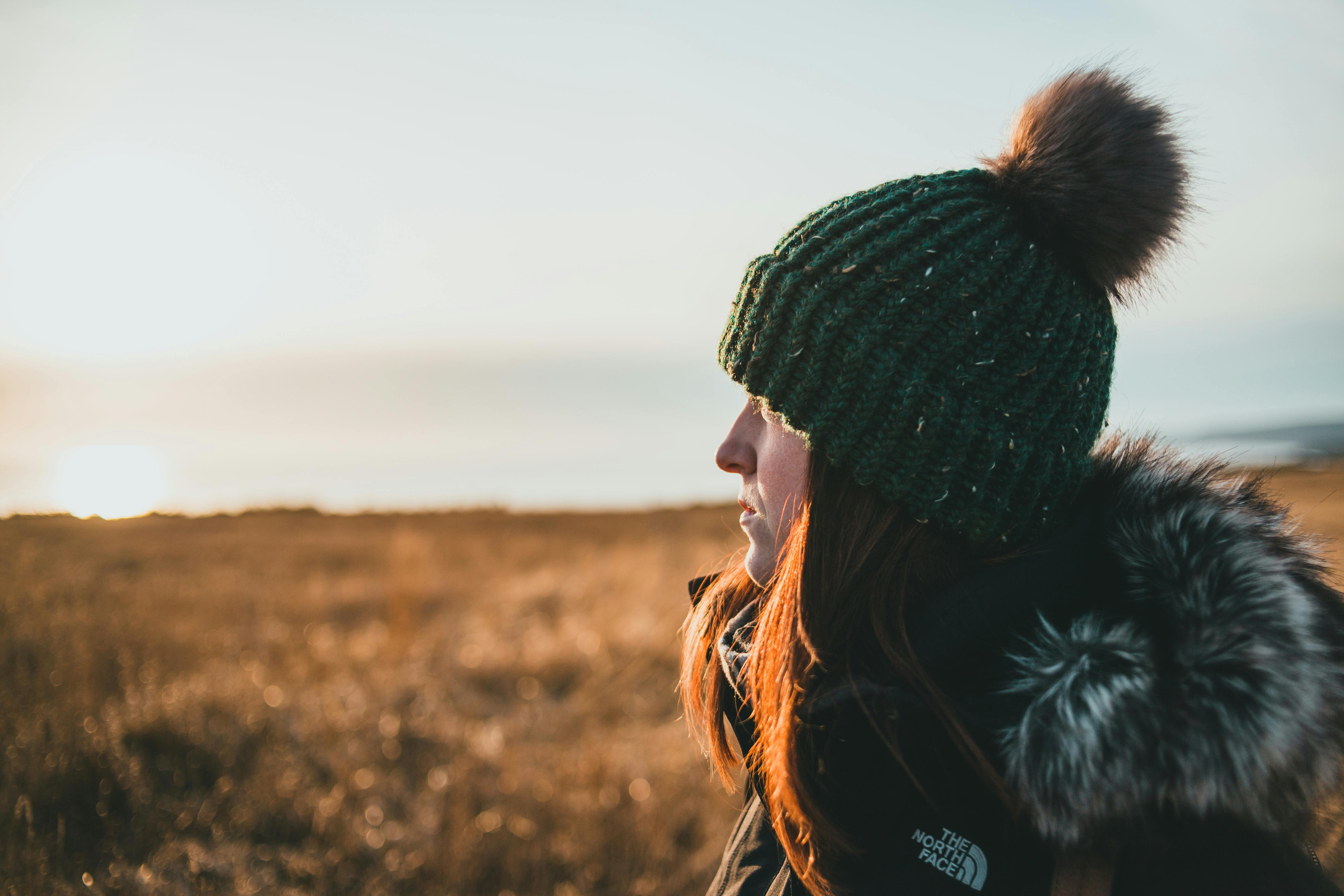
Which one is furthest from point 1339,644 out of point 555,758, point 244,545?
point 244,545

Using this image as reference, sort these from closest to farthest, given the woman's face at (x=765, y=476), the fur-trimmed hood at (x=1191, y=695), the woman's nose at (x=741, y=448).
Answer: the fur-trimmed hood at (x=1191, y=695) → the woman's face at (x=765, y=476) → the woman's nose at (x=741, y=448)

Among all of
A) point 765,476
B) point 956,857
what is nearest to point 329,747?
point 765,476

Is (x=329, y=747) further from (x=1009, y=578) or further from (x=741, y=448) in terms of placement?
(x=1009, y=578)

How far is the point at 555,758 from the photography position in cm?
396

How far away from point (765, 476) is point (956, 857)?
773 mm

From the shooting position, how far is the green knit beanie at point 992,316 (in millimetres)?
1310

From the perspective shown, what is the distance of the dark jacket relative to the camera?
1.01 m

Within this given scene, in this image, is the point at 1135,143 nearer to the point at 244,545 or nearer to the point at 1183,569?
the point at 1183,569

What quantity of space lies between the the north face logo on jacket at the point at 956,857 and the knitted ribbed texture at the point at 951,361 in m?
0.54

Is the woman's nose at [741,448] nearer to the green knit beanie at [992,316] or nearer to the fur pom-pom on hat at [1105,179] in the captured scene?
the green knit beanie at [992,316]

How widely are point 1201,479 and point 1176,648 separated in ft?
1.50

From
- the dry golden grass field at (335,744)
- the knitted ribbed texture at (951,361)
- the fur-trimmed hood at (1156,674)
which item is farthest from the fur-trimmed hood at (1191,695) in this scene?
the dry golden grass field at (335,744)

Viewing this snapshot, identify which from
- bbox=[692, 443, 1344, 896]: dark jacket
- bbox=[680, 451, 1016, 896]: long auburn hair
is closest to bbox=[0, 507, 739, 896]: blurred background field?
bbox=[680, 451, 1016, 896]: long auburn hair

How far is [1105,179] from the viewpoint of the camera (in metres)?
1.30
